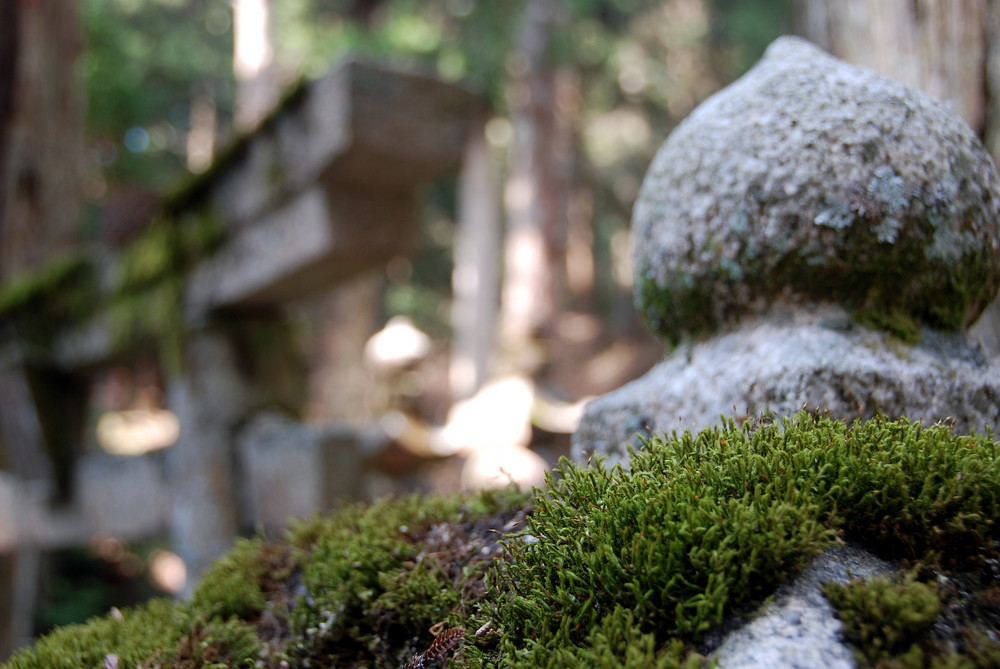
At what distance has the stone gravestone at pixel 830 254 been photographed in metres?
1.41

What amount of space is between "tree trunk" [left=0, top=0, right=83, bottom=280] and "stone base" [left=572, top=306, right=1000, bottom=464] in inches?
262

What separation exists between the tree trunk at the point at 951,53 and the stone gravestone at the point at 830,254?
88 cm

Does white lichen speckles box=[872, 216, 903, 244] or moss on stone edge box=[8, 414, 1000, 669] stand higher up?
white lichen speckles box=[872, 216, 903, 244]

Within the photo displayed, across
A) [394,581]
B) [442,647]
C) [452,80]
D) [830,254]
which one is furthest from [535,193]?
[442,647]

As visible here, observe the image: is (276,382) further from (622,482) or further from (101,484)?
(622,482)

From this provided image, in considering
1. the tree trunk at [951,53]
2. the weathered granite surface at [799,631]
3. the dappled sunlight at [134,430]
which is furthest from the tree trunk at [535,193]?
the weathered granite surface at [799,631]

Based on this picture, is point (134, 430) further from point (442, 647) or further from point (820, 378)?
point (820, 378)

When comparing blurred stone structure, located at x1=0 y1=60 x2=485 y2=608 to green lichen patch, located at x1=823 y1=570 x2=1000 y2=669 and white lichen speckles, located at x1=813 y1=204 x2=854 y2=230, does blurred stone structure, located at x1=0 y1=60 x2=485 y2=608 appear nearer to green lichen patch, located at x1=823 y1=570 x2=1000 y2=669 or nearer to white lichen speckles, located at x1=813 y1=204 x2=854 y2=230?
white lichen speckles, located at x1=813 y1=204 x2=854 y2=230

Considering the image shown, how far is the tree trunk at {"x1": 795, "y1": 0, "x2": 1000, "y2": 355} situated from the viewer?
2.30m

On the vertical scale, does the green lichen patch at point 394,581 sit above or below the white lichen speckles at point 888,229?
below

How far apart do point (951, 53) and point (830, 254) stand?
Answer: 1.40m

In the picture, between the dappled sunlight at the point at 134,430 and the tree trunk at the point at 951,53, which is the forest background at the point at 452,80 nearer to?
the tree trunk at the point at 951,53

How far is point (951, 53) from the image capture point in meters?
2.36

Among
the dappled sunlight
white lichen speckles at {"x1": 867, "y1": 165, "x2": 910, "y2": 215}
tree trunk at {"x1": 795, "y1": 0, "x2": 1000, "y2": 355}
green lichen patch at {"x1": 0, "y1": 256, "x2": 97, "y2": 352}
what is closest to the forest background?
tree trunk at {"x1": 795, "y1": 0, "x2": 1000, "y2": 355}
